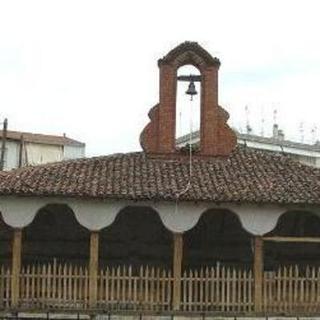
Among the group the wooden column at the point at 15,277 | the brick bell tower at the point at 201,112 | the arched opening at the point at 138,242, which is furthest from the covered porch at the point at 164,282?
the brick bell tower at the point at 201,112

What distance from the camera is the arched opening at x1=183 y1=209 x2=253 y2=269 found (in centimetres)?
2502

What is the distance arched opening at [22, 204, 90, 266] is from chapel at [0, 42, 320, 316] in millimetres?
31

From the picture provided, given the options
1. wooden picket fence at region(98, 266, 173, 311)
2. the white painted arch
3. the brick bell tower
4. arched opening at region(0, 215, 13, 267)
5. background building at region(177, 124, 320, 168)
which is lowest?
wooden picket fence at region(98, 266, 173, 311)

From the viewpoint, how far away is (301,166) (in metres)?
25.1

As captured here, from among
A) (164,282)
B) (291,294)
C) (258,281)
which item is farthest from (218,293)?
(291,294)

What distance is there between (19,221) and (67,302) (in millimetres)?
2641

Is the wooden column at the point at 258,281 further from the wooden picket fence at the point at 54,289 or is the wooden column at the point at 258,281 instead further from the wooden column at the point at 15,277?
the wooden column at the point at 15,277

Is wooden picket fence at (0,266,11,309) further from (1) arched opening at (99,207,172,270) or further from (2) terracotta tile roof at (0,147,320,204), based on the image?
(1) arched opening at (99,207,172,270)

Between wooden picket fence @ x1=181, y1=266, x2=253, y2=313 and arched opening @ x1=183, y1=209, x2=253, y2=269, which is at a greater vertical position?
arched opening @ x1=183, y1=209, x2=253, y2=269

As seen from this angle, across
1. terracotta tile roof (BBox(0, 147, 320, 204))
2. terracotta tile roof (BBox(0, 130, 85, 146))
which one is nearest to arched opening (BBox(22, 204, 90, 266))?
terracotta tile roof (BBox(0, 147, 320, 204))

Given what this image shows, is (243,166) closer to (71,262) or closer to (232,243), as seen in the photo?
(232,243)

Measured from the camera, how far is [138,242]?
81.9 feet

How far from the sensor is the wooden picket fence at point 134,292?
2150cm

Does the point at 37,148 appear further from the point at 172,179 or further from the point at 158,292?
the point at 158,292
